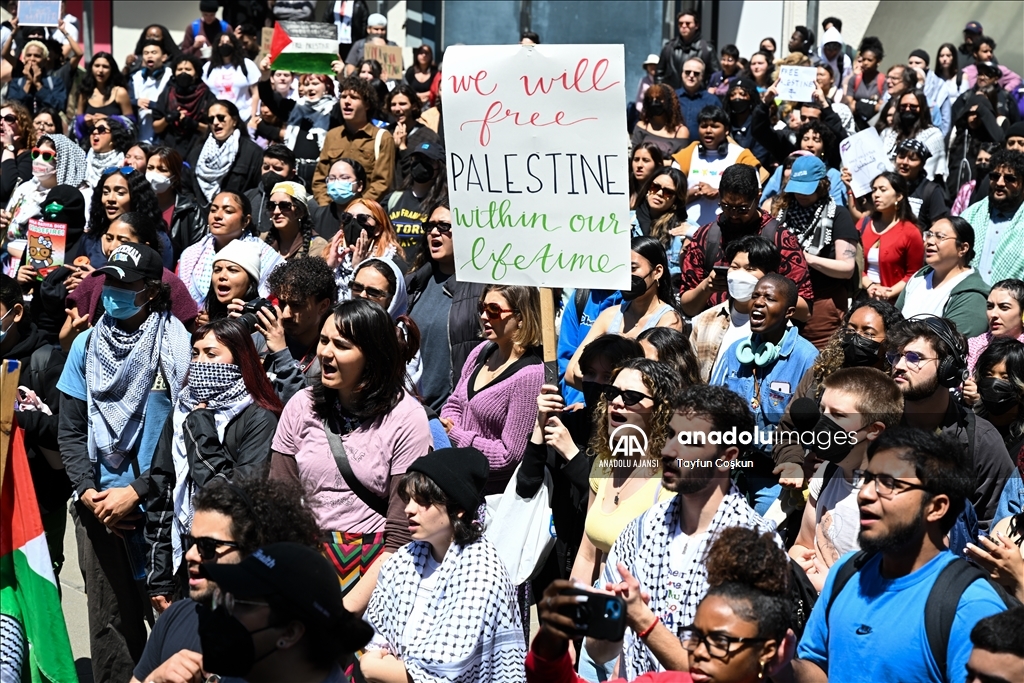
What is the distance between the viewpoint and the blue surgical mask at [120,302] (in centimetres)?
594

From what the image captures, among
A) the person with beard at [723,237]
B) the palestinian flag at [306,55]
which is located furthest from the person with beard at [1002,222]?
Result: the palestinian flag at [306,55]

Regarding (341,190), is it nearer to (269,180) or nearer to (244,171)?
(269,180)

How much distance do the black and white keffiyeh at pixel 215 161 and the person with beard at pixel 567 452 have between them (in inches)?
245

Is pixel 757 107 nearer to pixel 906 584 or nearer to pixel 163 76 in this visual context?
pixel 163 76

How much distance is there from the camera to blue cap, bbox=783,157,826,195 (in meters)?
8.27

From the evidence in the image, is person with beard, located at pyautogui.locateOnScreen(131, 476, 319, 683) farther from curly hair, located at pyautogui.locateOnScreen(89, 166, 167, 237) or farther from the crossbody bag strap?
curly hair, located at pyautogui.locateOnScreen(89, 166, 167, 237)

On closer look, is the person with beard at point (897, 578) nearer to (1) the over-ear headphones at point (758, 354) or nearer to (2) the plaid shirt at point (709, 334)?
(1) the over-ear headphones at point (758, 354)

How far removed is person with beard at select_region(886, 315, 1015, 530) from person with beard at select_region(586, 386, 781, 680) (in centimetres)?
124

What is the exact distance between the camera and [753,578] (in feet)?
10.9

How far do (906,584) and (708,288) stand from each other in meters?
4.36

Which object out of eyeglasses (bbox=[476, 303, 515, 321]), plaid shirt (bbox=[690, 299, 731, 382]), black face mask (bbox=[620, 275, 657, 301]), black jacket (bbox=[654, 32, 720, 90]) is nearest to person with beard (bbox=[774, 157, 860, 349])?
plaid shirt (bbox=[690, 299, 731, 382])

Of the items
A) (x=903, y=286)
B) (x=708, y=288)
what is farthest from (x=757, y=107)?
(x=708, y=288)

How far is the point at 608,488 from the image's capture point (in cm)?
460

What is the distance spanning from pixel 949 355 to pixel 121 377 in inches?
138
